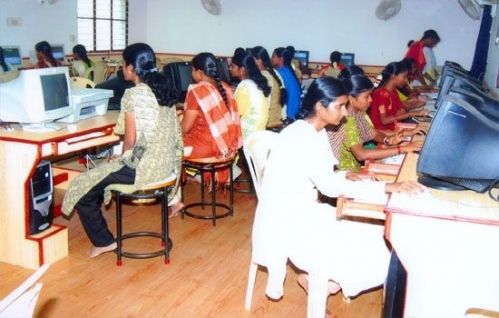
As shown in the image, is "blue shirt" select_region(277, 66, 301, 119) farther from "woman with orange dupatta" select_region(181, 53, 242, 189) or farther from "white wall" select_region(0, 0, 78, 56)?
"white wall" select_region(0, 0, 78, 56)

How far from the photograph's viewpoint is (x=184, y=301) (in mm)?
2355

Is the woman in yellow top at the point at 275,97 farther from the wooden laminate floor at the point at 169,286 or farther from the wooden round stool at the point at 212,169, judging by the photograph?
the wooden laminate floor at the point at 169,286

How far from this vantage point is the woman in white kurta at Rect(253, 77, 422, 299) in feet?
6.24


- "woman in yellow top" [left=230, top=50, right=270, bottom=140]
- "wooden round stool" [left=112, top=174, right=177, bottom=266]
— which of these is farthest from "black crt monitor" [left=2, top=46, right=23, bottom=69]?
"wooden round stool" [left=112, top=174, right=177, bottom=266]

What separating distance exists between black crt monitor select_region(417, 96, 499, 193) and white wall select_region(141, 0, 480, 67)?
6899mm

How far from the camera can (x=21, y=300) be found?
998 mm

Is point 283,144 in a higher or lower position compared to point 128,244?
higher

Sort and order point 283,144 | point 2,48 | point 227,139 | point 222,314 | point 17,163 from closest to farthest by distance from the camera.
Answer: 1. point 283,144
2. point 222,314
3. point 17,163
4. point 227,139
5. point 2,48

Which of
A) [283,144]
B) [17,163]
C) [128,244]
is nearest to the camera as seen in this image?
[283,144]

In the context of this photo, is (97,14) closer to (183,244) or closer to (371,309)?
(183,244)

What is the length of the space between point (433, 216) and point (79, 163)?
121 inches

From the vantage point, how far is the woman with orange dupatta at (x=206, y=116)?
3166mm

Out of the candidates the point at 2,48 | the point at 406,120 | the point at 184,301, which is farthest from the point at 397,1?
the point at 184,301

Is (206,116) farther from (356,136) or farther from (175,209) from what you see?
(356,136)
